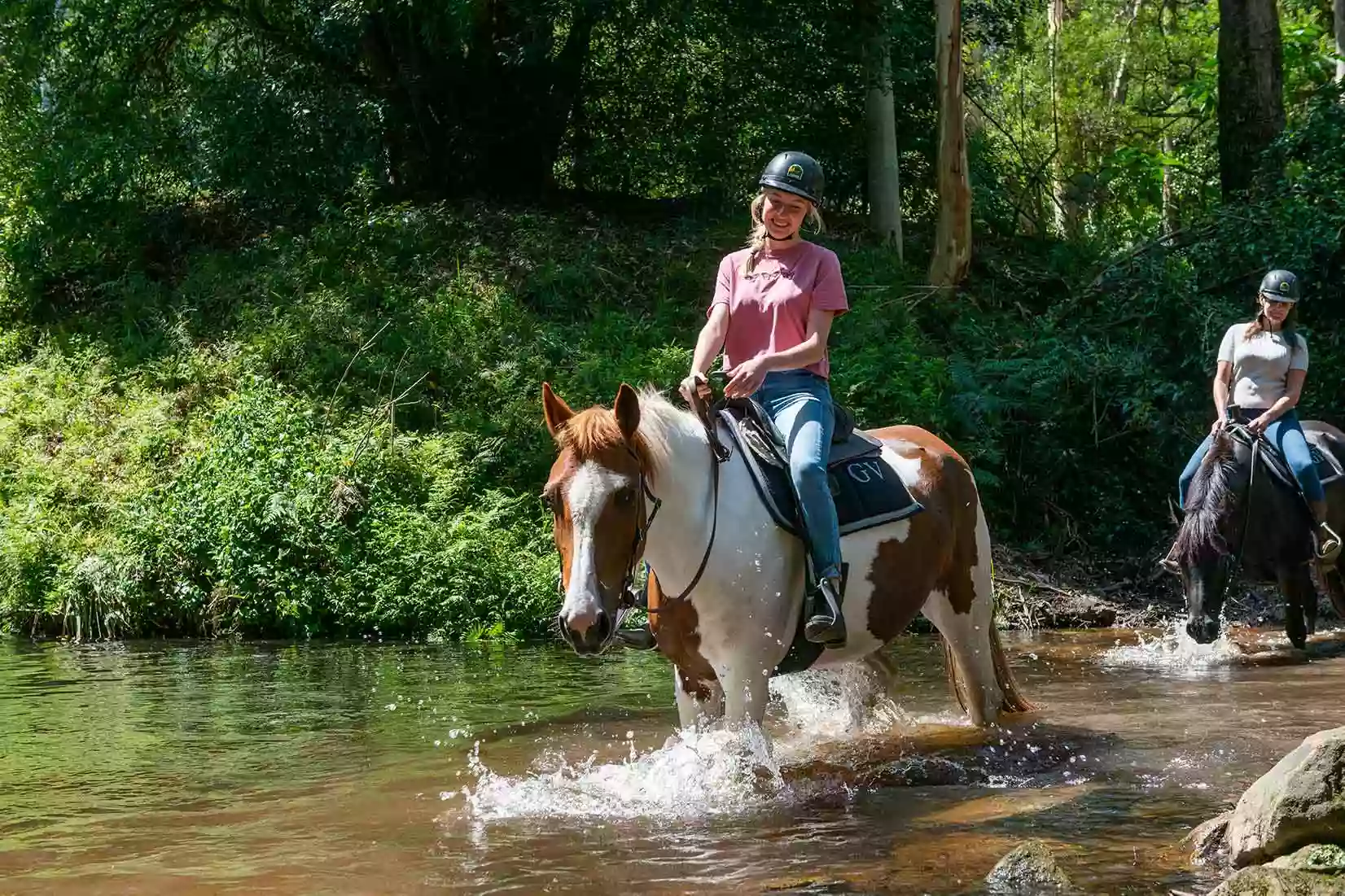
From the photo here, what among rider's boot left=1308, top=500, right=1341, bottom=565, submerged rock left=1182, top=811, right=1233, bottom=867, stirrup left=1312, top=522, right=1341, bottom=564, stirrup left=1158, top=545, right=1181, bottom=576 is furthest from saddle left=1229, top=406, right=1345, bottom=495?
submerged rock left=1182, top=811, right=1233, bottom=867

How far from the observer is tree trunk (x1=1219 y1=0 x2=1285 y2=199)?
17.7m

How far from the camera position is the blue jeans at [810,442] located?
598 cm

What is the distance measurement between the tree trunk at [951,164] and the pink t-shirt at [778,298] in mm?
12897

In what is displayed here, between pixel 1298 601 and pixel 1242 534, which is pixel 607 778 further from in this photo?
pixel 1298 601

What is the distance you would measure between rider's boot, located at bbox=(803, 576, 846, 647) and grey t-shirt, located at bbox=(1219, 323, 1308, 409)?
5943 mm

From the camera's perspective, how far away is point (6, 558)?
44.5 feet

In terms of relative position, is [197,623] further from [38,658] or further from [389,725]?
[389,725]

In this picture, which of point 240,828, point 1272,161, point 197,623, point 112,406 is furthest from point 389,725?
point 1272,161

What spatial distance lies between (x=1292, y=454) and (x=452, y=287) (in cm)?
1093

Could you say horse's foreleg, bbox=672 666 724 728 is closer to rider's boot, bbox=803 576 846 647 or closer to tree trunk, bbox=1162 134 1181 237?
rider's boot, bbox=803 576 846 647

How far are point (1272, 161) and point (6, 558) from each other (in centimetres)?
1472

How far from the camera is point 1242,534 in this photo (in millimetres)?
10289

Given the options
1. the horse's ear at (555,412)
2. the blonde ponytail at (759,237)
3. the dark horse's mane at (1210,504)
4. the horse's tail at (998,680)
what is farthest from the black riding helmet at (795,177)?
the dark horse's mane at (1210,504)

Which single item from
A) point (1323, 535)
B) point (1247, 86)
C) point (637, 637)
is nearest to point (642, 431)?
point (637, 637)
